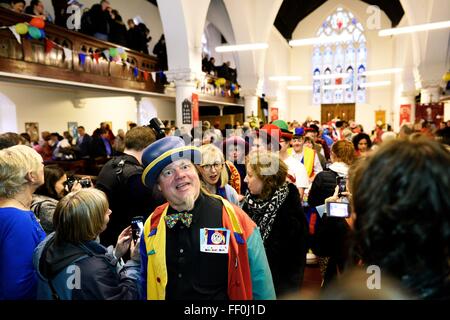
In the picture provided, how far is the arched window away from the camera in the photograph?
25.0 meters

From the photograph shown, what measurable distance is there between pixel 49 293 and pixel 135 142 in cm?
162

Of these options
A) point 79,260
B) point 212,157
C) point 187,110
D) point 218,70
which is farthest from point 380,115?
point 79,260

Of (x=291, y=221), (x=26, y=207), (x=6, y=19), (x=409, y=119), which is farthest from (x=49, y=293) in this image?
(x=409, y=119)

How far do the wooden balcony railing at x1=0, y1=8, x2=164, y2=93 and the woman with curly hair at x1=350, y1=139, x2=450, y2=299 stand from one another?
705 centimetres

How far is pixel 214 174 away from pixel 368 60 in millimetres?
26017

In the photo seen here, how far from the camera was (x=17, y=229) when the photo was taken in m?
1.79

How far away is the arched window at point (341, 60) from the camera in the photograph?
24953 millimetres

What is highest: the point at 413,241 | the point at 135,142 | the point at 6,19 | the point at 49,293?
the point at 6,19

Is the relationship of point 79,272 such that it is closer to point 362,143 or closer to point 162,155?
point 162,155

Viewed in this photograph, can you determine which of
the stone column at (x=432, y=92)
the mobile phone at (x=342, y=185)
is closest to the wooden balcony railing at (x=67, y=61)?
the mobile phone at (x=342, y=185)

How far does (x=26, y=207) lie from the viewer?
200 centimetres
